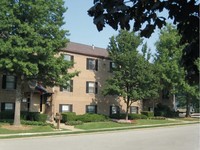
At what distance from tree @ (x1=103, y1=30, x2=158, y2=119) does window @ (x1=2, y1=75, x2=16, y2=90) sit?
1073cm

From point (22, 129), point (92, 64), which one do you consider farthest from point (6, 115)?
point (92, 64)

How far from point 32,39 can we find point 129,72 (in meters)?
16.0

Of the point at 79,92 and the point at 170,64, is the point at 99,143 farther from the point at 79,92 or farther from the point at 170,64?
the point at 170,64

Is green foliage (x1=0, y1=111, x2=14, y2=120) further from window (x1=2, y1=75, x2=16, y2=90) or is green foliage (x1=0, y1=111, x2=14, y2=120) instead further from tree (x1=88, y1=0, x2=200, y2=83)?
tree (x1=88, y1=0, x2=200, y2=83)

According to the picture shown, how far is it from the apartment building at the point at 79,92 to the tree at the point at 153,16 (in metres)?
34.3

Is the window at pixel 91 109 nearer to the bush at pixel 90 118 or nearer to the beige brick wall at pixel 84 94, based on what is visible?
the beige brick wall at pixel 84 94

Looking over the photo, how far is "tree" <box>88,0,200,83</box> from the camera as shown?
444cm

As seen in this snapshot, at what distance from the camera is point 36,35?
97.0 feet

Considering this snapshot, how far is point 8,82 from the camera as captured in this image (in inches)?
1489

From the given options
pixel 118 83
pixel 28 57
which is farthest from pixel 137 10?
pixel 118 83

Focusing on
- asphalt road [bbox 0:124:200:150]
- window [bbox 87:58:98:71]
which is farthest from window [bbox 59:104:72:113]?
asphalt road [bbox 0:124:200:150]

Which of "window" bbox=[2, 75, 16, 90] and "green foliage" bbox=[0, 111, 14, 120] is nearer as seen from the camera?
"green foliage" bbox=[0, 111, 14, 120]

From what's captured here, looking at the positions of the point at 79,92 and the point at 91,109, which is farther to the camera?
the point at 91,109

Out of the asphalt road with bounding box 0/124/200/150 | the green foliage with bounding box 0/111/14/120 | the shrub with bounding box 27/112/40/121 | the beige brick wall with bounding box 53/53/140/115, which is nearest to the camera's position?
the asphalt road with bounding box 0/124/200/150
